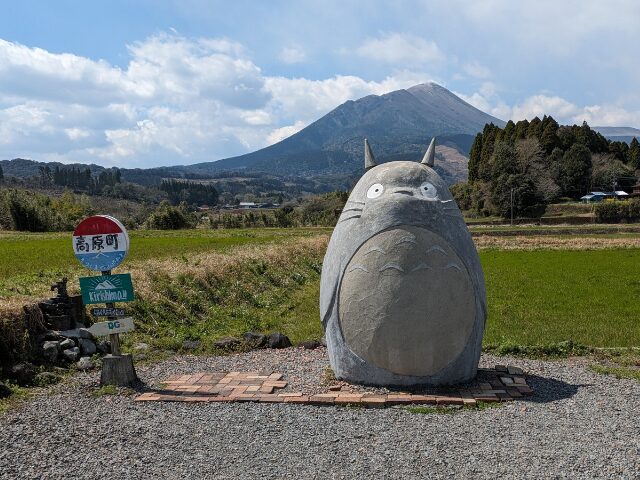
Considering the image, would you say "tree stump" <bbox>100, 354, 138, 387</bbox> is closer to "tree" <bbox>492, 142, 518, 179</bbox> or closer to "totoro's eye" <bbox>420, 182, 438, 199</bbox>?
"totoro's eye" <bbox>420, 182, 438, 199</bbox>

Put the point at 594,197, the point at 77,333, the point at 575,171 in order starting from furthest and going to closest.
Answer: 1. the point at 575,171
2. the point at 594,197
3. the point at 77,333

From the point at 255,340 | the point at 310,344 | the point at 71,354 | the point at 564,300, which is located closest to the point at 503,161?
the point at 564,300

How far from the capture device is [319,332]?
13328 millimetres

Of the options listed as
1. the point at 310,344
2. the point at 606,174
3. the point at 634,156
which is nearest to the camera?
the point at 310,344

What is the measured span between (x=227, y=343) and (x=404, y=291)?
16.5ft

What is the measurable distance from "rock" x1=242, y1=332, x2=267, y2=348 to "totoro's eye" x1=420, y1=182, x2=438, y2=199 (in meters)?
5.03

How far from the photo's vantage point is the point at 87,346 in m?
10.6

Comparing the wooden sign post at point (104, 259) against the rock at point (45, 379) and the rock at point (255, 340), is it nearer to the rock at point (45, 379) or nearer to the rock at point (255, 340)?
the rock at point (45, 379)

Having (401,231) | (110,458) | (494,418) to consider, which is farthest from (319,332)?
(110,458)

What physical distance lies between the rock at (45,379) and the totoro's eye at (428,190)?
21.6 ft

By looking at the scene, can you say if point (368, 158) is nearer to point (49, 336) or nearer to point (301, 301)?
point (49, 336)

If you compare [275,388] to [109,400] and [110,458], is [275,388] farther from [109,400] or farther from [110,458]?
[110,458]

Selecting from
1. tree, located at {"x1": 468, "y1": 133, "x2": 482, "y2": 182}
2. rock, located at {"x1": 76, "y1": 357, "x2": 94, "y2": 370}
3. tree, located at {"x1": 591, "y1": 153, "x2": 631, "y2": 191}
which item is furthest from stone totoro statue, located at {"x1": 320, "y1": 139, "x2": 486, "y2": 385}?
tree, located at {"x1": 468, "y1": 133, "x2": 482, "y2": 182}

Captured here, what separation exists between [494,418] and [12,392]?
22.3 feet
